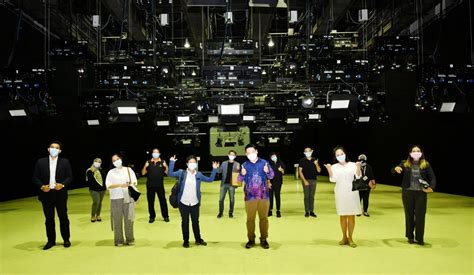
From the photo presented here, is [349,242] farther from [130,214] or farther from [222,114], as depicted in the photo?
[222,114]

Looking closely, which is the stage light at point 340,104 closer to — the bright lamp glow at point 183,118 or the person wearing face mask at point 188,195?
the person wearing face mask at point 188,195

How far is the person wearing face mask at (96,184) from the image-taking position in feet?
33.4

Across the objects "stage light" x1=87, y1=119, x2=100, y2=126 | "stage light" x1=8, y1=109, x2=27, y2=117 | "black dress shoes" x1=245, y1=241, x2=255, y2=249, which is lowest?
"black dress shoes" x1=245, y1=241, x2=255, y2=249

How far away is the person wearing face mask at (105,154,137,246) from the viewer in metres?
7.54

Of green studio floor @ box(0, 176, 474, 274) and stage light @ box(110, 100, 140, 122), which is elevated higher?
stage light @ box(110, 100, 140, 122)

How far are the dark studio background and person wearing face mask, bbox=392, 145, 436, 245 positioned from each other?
633 centimetres

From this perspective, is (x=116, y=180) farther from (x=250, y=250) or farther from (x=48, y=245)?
(x=250, y=250)

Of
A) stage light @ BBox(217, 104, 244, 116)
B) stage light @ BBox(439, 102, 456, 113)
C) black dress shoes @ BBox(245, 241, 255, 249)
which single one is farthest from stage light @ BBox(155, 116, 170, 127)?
black dress shoes @ BBox(245, 241, 255, 249)

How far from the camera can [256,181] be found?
286 inches

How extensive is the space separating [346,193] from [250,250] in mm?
1772

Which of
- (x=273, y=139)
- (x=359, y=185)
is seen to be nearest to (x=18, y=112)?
(x=359, y=185)

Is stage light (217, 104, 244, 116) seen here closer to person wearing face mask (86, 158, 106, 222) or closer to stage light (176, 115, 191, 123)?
person wearing face mask (86, 158, 106, 222)

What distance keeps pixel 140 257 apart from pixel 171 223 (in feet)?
10.5

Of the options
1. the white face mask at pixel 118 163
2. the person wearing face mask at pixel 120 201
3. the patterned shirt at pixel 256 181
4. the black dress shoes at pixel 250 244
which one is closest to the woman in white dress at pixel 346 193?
the patterned shirt at pixel 256 181
